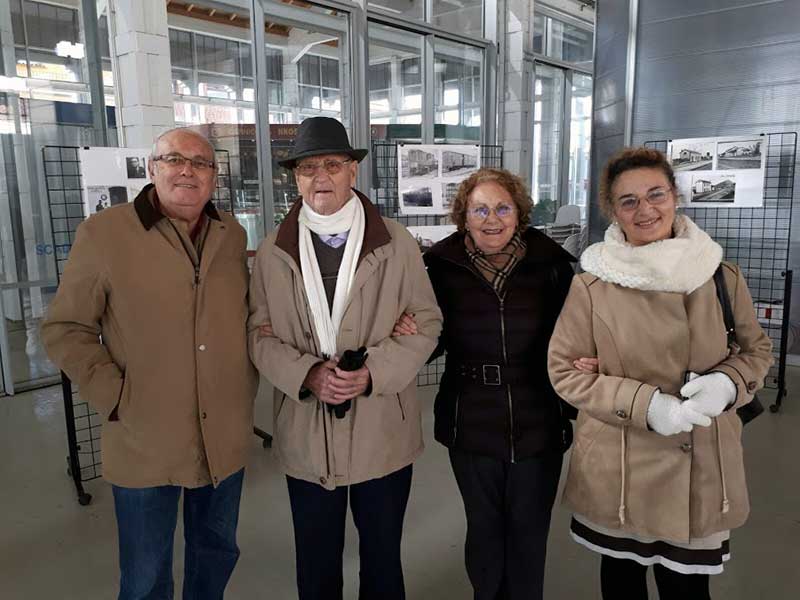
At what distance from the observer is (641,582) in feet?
5.43

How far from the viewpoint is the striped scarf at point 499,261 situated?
67.9 inches

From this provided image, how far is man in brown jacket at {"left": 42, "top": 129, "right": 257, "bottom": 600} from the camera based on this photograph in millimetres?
1590

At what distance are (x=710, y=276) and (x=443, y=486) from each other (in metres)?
1.97

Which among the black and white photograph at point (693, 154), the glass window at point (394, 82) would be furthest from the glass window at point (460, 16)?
the black and white photograph at point (693, 154)

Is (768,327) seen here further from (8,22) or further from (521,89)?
(8,22)

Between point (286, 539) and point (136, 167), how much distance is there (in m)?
2.08

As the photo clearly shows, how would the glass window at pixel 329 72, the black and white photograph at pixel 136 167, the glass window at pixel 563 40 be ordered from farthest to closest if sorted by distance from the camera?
the glass window at pixel 563 40 < the glass window at pixel 329 72 < the black and white photograph at pixel 136 167

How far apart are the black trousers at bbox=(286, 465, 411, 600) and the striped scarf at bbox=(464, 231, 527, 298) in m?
0.64

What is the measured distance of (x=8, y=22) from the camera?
434cm

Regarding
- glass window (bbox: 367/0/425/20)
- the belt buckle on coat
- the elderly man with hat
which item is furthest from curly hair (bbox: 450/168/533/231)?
glass window (bbox: 367/0/425/20)

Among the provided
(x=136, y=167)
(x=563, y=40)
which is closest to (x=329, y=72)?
(x=136, y=167)

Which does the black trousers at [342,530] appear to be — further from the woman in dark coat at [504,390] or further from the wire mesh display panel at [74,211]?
the wire mesh display panel at [74,211]

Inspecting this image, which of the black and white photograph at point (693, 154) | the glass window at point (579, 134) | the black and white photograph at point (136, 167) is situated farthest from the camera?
the glass window at point (579, 134)

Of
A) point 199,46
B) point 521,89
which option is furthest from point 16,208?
point 521,89
